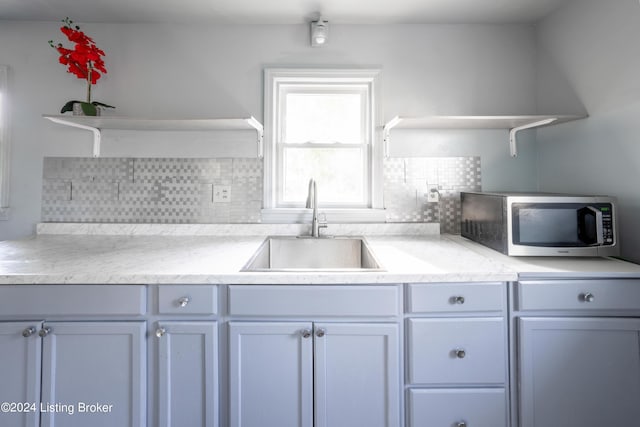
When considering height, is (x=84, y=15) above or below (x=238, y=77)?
above

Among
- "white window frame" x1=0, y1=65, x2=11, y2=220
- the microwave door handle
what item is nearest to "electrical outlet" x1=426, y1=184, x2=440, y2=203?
the microwave door handle

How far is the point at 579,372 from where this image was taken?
49.1 inches

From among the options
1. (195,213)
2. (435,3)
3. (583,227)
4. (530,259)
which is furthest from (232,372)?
(435,3)

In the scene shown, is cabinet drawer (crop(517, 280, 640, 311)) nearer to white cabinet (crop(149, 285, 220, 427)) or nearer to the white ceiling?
white cabinet (crop(149, 285, 220, 427))

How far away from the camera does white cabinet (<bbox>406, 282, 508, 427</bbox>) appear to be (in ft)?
4.11

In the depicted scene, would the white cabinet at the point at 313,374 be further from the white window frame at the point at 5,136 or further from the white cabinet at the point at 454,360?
the white window frame at the point at 5,136

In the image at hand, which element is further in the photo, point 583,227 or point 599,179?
point 599,179

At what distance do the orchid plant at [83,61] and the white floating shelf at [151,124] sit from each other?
0.09 m

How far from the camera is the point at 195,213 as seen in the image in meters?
2.08

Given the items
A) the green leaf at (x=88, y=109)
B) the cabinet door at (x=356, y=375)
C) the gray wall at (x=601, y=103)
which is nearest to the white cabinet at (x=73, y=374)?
the cabinet door at (x=356, y=375)

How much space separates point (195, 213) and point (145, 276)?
898mm

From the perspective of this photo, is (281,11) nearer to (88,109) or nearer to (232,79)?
(232,79)

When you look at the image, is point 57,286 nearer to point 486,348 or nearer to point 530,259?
point 486,348

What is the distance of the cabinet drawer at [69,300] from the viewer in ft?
4.01
